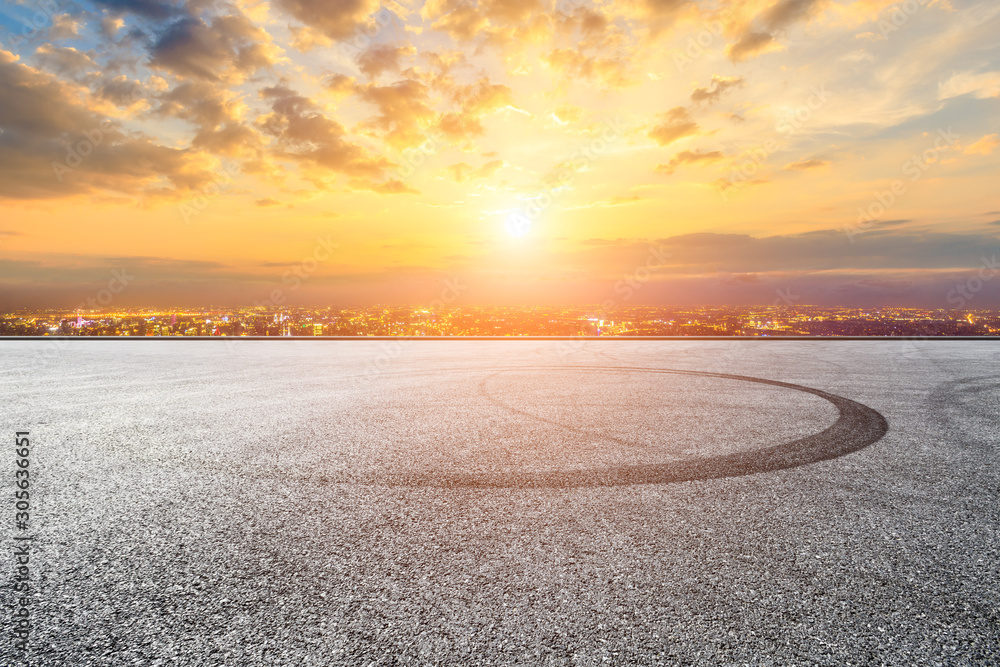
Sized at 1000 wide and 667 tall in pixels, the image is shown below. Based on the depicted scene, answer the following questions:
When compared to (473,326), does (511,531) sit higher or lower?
lower

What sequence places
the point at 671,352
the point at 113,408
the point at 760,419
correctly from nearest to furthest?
the point at 760,419 < the point at 113,408 < the point at 671,352

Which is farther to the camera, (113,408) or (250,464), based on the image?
(113,408)

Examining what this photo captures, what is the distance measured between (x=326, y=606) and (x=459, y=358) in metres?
12.1

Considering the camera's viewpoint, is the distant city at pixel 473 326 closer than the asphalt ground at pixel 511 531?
No

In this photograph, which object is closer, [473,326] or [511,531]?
[511,531]

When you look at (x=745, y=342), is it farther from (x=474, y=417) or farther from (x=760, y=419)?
(x=474, y=417)

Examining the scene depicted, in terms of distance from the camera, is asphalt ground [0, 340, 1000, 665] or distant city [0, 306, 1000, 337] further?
distant city [0, 306, 1000, 337]

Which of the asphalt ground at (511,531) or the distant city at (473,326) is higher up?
the distant city at (473,326)

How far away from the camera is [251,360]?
1435 cm

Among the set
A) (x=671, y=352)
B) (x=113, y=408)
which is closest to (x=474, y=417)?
(x=113, y=408)

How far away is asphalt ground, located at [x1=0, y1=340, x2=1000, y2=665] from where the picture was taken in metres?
2.45

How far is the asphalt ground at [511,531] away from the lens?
245 centimetres

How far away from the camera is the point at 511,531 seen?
3.58m

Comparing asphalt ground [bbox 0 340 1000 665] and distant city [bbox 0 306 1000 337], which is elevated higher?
distant city [bbox 0 306 1000 337]
